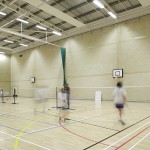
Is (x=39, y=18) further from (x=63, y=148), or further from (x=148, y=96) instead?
(x=63, y=148)

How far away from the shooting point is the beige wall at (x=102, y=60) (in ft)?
51.7

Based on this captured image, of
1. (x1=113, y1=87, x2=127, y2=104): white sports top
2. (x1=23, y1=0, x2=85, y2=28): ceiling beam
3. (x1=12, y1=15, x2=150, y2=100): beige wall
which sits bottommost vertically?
(x1=113, y1=87, x2=127, y2=104): white sports top

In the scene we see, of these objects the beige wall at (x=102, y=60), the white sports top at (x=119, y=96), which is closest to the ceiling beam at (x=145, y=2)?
the beige wall at (x=102, y=60)

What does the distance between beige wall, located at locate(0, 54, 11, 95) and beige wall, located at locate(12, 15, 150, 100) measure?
285 inches

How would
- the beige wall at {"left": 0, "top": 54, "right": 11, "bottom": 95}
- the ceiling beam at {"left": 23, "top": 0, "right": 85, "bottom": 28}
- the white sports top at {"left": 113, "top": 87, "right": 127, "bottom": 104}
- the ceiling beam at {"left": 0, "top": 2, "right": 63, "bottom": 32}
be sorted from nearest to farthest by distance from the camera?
the white sports top at {"left": 113, "top": 87, "right": 127, "bottom": 104} → the ceiling beam at {"left": 23, "top": 0, "right": 85, "bottom": 28} → the ceiling beam at {"left": 0, "top": 2, "right": 63, "bottom": 32} → the beige wall at {"left": 0, "top": 54, "right": 11, "bottom": 95}

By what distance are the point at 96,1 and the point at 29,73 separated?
16.9m

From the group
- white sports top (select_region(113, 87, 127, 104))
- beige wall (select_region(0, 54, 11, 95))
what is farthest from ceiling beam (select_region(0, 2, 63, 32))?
beige wall (select_region(0, 54, 11, 95))

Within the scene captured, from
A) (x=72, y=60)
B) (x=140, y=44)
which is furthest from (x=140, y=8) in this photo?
(x=72, y=60)

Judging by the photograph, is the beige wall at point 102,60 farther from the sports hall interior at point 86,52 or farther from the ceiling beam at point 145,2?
the ceiling beam at point 145,2

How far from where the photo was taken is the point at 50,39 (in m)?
23.7

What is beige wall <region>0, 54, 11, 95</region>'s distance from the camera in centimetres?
2952

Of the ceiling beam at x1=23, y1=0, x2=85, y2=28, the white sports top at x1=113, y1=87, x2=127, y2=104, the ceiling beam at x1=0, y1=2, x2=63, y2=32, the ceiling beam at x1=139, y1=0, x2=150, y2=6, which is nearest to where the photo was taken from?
the white sports top at x1=113, y1=87, x2=127, y2=104

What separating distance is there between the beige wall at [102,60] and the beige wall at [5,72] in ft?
23.8

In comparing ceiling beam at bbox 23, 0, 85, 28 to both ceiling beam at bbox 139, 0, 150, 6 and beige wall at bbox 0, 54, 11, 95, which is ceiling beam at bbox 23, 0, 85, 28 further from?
beige wall at bbox 0, 54, 11, 95
